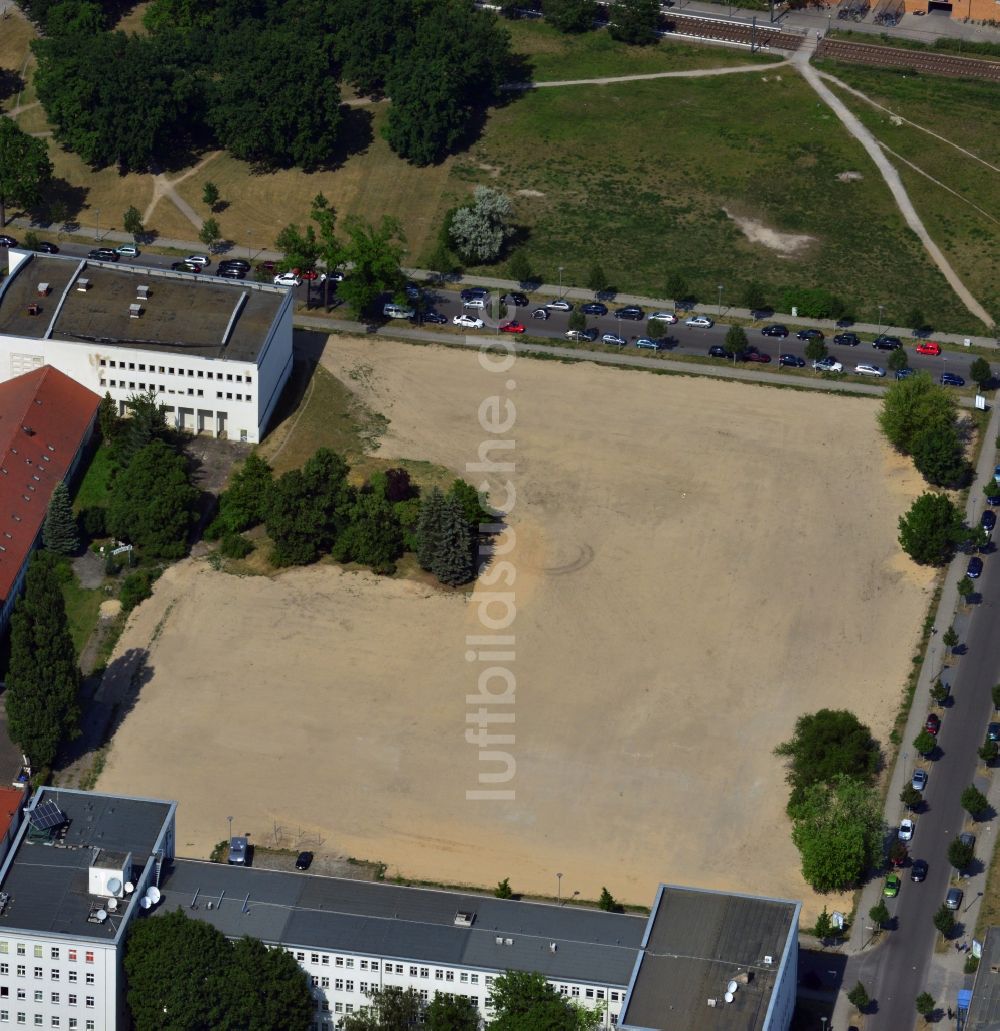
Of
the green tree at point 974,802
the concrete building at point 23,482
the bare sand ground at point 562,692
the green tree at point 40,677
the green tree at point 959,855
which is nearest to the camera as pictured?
the green tree at point 959,855

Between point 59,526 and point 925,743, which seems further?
point 59,526

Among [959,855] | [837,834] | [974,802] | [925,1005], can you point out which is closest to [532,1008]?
[925,1005]

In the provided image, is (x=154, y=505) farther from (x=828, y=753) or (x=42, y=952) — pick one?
(x=828, y=753)

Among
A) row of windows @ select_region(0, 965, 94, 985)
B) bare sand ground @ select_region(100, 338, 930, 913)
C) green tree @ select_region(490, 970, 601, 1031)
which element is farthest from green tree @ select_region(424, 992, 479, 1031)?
row of windows @ select_region(0, 965, 94, 985)

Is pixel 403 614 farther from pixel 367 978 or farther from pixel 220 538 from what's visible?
pixel 367 978

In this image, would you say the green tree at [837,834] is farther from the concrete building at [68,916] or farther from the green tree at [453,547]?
the concrete building at [68,916]

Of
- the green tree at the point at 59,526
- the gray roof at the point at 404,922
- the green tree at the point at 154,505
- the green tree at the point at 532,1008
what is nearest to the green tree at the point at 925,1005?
the gray roof at the point at 404,922

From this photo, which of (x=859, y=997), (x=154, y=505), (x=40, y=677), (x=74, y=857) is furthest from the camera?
(x=154, y=505)
